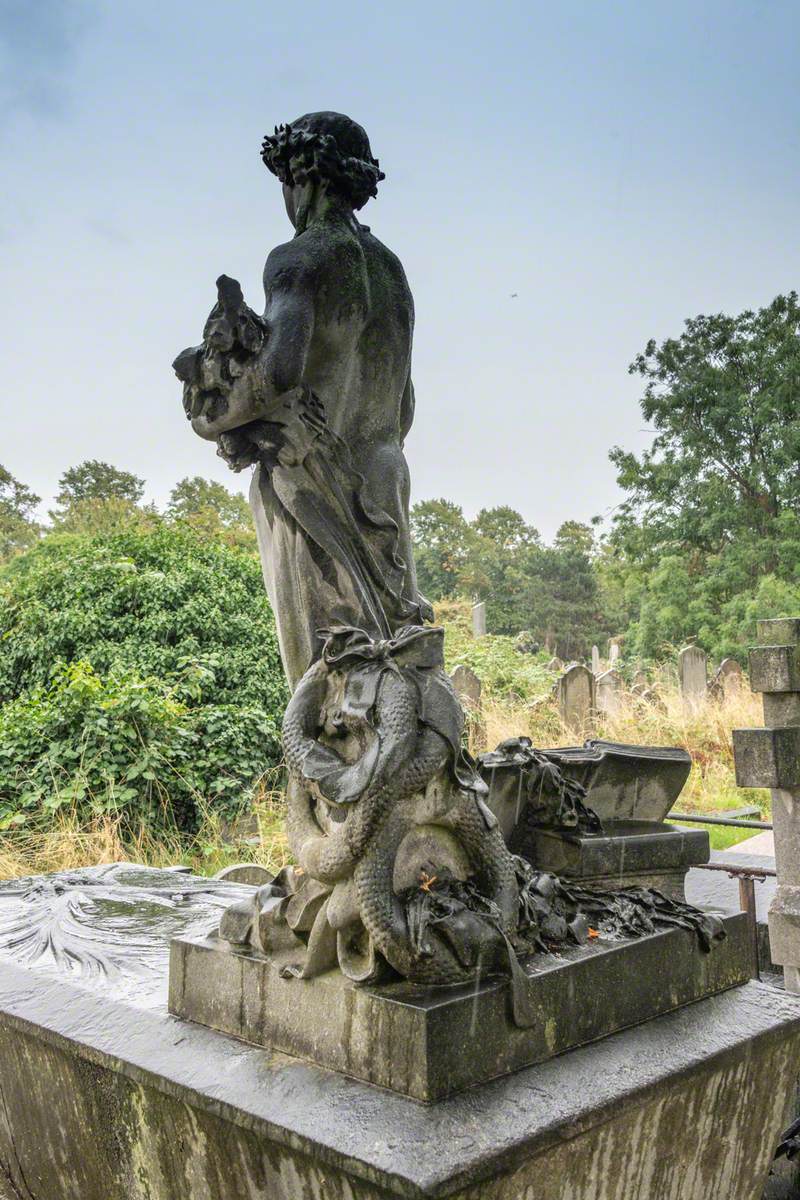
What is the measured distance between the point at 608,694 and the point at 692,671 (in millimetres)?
2228

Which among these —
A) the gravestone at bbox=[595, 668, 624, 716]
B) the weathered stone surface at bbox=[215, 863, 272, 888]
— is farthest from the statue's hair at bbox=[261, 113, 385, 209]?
the gravestone at bbox=[595, 668, 624, 716]

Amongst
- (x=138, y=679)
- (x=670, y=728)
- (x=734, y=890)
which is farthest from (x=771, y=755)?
(x=670, y=728)

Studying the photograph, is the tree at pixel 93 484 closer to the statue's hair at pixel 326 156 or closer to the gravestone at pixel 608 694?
the gravestone at pixel 608 694

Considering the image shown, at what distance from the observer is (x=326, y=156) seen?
11.6ft

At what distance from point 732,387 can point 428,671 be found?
21381 millimetres

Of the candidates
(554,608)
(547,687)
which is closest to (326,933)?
(547,687)

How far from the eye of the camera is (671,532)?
22.6m

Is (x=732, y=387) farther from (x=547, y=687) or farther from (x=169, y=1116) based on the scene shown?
(x=169, y=1116)

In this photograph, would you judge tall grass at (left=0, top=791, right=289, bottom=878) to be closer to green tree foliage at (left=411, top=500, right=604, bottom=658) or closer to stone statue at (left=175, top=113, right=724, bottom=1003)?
stone statue at (left=175, top=113, right=724, bottom=1003)

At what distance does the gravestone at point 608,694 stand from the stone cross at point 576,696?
0.26m

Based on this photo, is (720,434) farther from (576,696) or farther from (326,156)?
(326,156)

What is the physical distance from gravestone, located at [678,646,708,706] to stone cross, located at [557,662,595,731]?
7.64ft

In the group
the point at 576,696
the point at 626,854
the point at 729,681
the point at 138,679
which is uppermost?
the point at 729,681

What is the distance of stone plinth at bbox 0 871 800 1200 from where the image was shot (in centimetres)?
196
